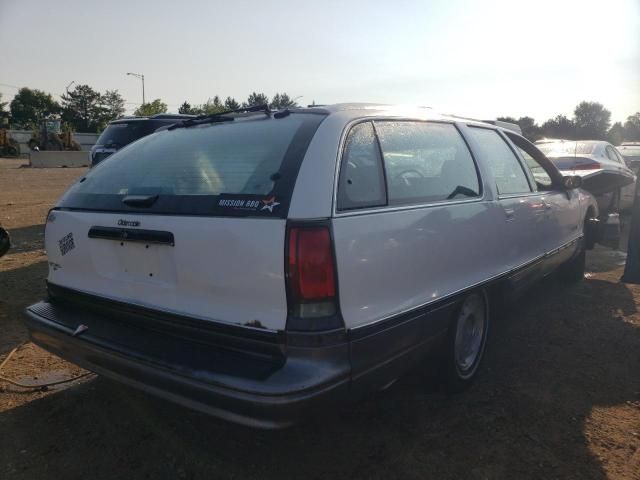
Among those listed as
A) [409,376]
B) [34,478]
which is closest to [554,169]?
[409,376]

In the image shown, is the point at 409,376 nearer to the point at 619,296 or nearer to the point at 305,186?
the point at 305,186

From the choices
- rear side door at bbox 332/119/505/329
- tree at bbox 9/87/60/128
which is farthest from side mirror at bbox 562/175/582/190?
tree at bbox 9/87/60/128

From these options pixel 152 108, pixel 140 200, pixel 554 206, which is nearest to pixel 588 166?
pixel 554 206

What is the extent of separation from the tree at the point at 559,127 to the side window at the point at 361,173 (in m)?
50.6

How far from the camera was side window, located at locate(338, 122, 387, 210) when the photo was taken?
2.30 meters

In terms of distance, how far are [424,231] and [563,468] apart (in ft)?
4.34

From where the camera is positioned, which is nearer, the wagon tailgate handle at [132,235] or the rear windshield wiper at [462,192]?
the wagon tailgate handle at [132,235]

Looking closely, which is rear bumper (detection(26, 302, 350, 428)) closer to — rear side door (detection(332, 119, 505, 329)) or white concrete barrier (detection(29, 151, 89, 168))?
rear side door (detection(332, 119, 505, 329))

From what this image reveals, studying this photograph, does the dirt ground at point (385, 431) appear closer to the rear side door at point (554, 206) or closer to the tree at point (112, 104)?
the rear side door at point (554, 206)

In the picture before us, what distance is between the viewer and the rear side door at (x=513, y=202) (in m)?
3.54

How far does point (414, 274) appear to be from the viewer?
2.54 metres

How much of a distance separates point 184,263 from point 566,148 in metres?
8.93

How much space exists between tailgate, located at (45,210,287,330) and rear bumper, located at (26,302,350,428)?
6.2 inches

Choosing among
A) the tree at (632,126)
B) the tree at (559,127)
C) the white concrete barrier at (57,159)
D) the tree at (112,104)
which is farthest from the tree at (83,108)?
the tree at (632,126)
